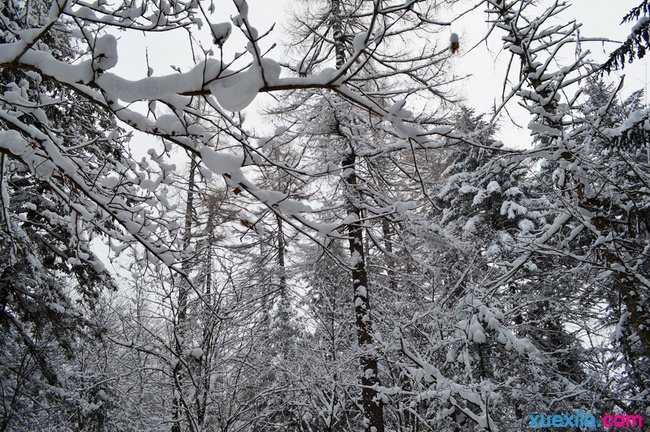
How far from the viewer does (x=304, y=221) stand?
2045 millimetres

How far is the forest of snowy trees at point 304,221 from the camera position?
185 cm

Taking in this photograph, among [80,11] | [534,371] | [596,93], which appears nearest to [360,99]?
[80,11]

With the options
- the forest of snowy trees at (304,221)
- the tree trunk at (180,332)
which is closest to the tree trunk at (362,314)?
the forest of snowy trees at (304,221)

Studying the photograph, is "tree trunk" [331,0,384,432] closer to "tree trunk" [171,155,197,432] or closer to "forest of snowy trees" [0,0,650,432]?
"forest of snowy trees" [0,0,650,432]

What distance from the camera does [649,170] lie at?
4543 millimetres

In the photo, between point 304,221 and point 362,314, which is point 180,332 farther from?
point 304,221

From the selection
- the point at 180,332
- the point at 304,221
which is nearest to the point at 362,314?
the point at 180,332

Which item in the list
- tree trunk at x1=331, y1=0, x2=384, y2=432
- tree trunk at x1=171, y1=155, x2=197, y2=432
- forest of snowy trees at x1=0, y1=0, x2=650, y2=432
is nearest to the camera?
forest of snowy trees at x1=0, y1=0, x2=650, y2=432

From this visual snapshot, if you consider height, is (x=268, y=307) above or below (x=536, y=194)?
below

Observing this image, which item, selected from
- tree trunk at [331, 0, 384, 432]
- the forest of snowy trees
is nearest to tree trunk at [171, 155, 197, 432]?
the forest of snowy trees

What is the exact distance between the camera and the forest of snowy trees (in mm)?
1849

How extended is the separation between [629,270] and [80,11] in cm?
472

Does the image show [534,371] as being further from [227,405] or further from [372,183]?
[227,405]

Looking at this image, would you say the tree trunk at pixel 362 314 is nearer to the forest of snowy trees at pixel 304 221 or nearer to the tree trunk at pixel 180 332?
the forest of snowy trees at pixel 304 221
